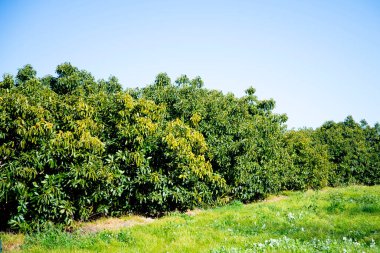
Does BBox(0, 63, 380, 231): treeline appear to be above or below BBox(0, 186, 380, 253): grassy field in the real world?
above

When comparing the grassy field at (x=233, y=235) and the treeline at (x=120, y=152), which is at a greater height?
the treeline at (x=120, y=152)

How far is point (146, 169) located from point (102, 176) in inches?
102

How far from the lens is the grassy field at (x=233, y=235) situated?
24.9 ft

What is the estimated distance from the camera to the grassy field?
7.59 m

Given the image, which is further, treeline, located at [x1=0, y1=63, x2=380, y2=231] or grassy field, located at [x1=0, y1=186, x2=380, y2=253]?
treeline, located at [x1=0, y1=63, x2=380, y2=231]

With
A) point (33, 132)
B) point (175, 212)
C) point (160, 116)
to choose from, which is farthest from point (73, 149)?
point (175, 212)

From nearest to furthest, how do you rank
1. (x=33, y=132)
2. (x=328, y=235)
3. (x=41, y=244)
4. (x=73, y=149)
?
(x=41, y=244), (x=328, y=235), (x=33, y=132), (x=73, y=149)

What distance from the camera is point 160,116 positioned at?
14.5m

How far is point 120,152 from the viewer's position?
1250 centimetres

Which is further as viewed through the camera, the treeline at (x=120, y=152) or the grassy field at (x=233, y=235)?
the treeline at (x=120, y=152)

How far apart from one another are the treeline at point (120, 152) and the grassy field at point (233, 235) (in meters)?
1.13

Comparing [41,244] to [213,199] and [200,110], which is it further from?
[200,110]

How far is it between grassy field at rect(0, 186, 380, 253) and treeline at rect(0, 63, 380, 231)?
44.4 inches

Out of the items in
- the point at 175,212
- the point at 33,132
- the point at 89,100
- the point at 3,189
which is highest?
the point at 89,100
